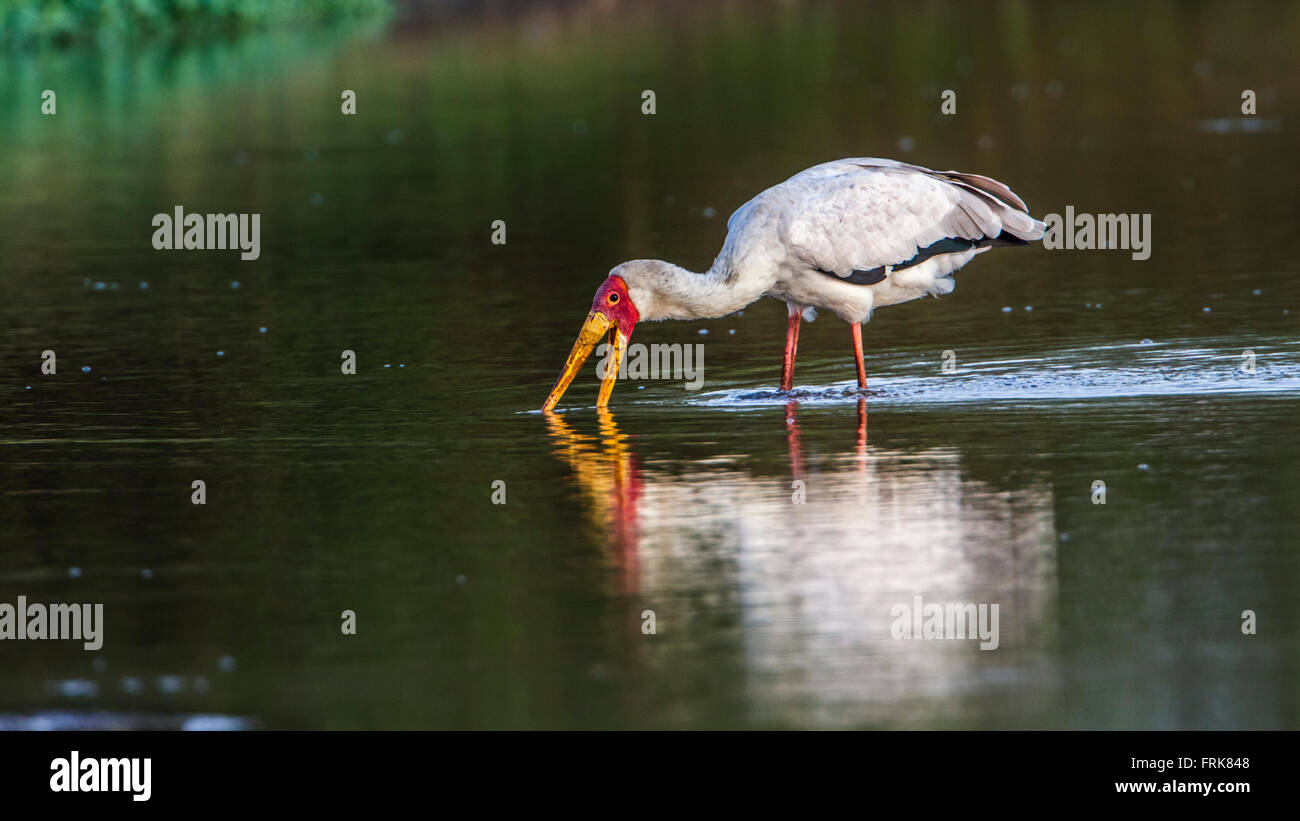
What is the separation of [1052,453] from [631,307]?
2.86m

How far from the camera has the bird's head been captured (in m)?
12.8

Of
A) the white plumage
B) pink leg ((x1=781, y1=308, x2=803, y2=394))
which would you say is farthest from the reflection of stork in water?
pink leg ((x1=781, y1=308, x2=803, y2=394))

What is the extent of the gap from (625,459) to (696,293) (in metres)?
1.65

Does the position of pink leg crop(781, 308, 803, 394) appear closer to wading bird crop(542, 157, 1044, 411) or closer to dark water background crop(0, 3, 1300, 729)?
wading bird crop(542, 157, 1044, 411)

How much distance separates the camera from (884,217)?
13.2 metres

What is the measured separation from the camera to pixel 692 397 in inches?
529

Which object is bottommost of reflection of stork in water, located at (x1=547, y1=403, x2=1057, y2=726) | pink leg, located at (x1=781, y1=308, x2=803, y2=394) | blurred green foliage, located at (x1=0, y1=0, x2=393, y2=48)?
reflection of stork in water, located at (x1=547, y1=403, x2=1057, y2=726)

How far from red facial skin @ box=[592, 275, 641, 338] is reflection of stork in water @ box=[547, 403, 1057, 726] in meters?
1.13

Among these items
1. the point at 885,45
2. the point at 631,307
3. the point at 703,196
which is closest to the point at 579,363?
the point at 631,307

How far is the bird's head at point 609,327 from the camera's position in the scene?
41.9ft

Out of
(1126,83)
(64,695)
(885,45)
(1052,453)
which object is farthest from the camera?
(885,45)

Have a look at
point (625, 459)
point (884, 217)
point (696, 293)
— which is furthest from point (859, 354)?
point (625, 459)

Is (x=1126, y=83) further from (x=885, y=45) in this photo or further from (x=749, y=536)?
(x=749, y=536)

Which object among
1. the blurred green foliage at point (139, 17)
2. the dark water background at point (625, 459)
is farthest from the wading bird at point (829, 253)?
the blurred green foliage at point (139, 17)
